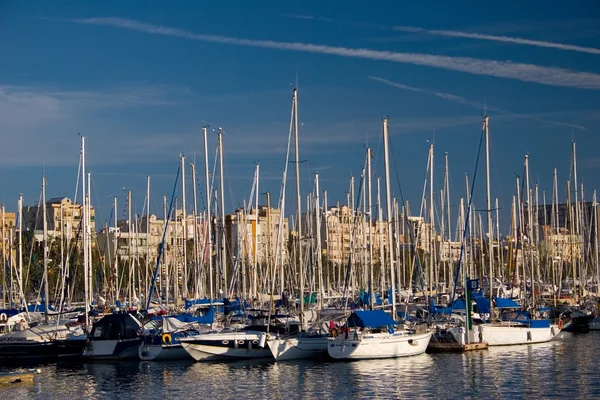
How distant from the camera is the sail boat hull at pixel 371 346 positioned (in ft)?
157

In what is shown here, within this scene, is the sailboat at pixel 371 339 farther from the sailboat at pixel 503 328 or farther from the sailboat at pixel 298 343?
the sailboat at pixel 503 328

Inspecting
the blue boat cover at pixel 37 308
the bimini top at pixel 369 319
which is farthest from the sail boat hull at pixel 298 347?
the blue boat cover at pixel 37 308

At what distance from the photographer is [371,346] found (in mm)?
47906

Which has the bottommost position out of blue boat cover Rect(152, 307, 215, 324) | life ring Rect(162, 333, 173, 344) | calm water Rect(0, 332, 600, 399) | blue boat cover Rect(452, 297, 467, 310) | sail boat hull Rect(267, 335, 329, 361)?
calm water Rect(0, 332, 600, 399)

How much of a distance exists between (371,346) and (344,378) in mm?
5263

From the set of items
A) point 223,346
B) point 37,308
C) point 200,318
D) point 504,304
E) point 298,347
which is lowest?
point 298,347

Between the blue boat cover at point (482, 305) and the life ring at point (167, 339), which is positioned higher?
the blue boat cover at point (482, 305)

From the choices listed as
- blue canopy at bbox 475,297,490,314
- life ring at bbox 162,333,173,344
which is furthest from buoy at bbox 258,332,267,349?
blue canopy at bbox 475,297,490,314

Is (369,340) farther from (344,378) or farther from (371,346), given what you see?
(344,378)

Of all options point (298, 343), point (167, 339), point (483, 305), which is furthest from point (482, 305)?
point (167, 339)

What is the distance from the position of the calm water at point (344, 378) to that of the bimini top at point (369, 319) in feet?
→ 5.86

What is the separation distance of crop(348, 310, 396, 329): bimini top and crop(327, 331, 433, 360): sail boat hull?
21.9 inches

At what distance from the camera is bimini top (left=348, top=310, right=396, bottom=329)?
4769cm

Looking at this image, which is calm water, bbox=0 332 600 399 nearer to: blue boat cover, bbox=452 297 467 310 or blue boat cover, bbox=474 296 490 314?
blue boat cover, bbox=474 296 490 314
